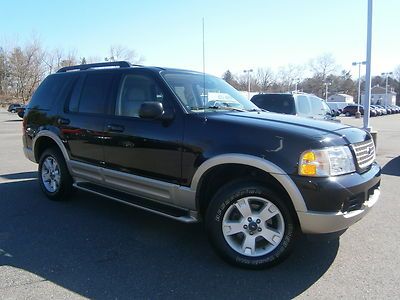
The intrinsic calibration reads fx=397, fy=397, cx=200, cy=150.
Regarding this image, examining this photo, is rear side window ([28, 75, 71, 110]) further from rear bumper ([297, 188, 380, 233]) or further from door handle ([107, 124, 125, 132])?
rear bumper ([297, 188, 380, 233])

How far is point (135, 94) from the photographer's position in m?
4.82

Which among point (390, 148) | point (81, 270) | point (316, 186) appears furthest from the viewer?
point (390, 148)

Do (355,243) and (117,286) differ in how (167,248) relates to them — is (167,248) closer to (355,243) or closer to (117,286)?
(117,286)

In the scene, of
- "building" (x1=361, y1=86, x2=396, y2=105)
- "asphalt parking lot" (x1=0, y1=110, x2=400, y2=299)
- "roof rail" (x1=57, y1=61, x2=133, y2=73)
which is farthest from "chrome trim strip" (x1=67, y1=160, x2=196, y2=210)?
"building" (x1=361, y1=86, x2=396, y2=105)

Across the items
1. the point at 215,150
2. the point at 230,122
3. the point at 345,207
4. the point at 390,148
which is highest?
the point at 230,122

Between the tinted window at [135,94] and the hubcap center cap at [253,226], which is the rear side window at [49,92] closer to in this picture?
the tinted window at [135,94]

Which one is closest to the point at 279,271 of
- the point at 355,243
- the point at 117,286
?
the point at 355,243

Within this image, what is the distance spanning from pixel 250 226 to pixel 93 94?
2.88m

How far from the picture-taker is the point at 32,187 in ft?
22.9

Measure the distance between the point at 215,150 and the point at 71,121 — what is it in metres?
2.61

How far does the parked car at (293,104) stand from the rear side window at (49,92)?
20.8ft

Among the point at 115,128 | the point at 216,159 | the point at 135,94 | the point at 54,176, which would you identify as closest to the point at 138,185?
the point at 115,128

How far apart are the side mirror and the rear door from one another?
1.08 meters

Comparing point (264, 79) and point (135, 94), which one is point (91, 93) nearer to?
point (135, 94)
